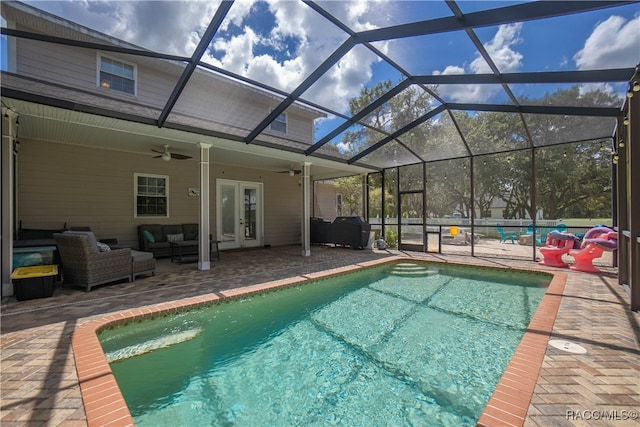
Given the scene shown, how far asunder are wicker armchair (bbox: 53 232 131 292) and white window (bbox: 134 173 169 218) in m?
3.23

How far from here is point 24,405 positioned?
1879 millimetres

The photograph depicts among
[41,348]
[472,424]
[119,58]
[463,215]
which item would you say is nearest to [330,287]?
[472,424]

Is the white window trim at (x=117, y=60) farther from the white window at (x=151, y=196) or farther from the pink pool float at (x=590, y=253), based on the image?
the pink pool float at (x=590, y=253)

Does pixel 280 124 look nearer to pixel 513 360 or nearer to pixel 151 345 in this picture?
pixel 151 345

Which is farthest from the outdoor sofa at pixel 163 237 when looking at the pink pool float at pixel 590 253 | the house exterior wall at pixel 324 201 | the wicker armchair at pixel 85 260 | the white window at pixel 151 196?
the pink pool float at pixel 590 253

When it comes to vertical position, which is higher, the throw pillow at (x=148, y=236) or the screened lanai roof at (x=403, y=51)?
the screened lanai roof at (x=403, y=51)

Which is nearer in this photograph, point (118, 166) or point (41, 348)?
point (41, 348)

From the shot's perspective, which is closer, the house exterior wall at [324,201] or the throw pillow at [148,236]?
the throw pillow at [148,236]

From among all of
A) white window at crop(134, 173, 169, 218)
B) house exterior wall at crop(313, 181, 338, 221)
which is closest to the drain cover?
white window at crop(134, 173, 169, 218)

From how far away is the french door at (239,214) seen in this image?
9573mm

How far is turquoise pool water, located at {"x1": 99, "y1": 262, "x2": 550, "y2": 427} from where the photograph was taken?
7.20 feet

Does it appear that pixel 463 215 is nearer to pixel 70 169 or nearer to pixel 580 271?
pixel 580 271

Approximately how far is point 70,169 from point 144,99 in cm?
239

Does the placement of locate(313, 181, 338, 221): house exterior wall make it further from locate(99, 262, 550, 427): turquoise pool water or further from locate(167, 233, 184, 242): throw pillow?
locate(99, 262, 550, 427): turquoise pool water
